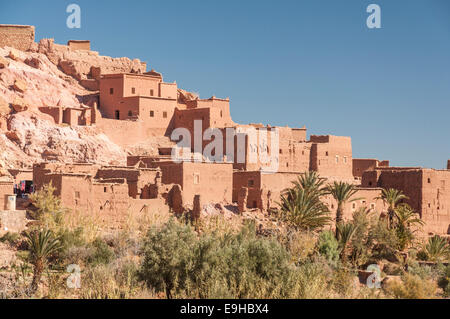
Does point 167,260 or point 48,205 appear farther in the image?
point 48,205

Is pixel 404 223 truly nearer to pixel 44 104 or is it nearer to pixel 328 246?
pixel 328 246

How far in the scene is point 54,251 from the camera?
81.0 ft

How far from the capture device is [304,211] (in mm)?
29781

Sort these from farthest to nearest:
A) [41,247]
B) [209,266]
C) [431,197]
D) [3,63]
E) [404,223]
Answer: [3,63], [431,197], [404,223], [41,247], [209,266]

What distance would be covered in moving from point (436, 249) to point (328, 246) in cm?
629

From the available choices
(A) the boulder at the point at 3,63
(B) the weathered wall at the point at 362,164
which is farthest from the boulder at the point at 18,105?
(B) the weathered wall at the point at 362,164

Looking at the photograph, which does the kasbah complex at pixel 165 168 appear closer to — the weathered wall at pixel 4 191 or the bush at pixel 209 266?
the weathered wall at pixel 4 191

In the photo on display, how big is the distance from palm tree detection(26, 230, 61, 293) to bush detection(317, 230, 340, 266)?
381 inches

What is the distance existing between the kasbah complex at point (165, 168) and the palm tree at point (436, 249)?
10.9ft

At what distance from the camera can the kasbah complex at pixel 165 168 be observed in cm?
2927

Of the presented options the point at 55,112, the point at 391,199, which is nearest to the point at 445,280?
the point at 391,199

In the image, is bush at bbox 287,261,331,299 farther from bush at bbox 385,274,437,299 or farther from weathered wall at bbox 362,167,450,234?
weathered wall at bbox 362,167,450,234

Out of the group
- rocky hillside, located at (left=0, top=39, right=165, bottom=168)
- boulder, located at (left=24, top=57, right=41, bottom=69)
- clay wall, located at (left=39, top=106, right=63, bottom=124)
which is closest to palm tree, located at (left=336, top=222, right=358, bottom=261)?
rocky hillside, located at (left=0, top=39, right=165, bottom=168)

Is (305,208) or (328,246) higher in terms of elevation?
(305,208)
